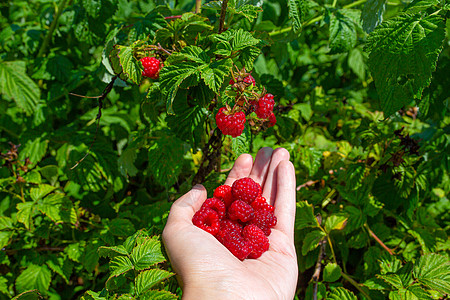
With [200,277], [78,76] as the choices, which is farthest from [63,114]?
[200,277]

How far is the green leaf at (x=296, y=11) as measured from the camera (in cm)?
157

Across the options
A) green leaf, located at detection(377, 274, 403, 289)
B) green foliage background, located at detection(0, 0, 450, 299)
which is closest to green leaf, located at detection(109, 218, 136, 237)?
green foliage background, located at detection(0, 0, 450, 299)

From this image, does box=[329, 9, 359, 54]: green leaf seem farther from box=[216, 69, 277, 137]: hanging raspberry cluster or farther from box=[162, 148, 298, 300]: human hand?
box=[216, 69, 277, 137]: hanging raspberry cluster

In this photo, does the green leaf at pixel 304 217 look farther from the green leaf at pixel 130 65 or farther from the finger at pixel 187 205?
the green leaf at pixel 130 65

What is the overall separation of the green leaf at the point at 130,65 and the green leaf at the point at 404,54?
91 cm

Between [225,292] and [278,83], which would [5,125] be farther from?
[225,292]

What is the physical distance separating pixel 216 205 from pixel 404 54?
1002 millimetres

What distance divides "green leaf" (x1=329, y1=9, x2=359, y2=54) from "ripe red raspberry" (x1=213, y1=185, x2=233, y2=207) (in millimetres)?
1093

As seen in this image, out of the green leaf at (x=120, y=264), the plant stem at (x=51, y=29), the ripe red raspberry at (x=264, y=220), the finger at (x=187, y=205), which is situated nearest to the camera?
the green leaf at (x=120, y=264)

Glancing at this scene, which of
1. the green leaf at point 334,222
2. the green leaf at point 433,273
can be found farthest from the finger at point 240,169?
the green leaf at point 433,273

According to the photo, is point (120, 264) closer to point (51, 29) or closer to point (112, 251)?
point (112, 251)

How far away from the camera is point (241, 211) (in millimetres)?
1585

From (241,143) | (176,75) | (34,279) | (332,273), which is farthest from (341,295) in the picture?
(34,279)

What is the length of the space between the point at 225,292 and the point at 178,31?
1.10 metres
